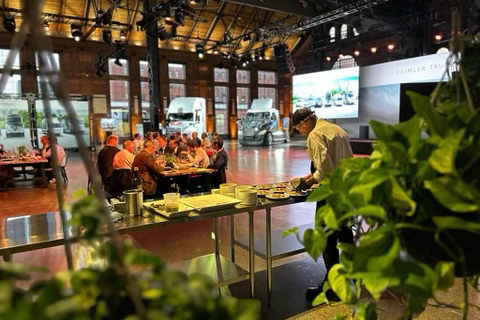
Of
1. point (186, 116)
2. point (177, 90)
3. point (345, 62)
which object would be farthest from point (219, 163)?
point (345, 62)

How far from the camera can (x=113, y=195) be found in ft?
18.6

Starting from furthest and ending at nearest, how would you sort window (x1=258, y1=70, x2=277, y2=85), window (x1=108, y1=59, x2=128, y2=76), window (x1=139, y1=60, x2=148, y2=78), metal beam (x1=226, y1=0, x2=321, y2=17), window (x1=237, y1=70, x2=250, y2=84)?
window (x1=258, y1=70, x2=277, y2=85)
window (x1=237, y1=70, x2=250, y2=84)
window (x1=139, y1=60, x2=148, y2=78)
window (x1=108, y1=59, x2=128, y2=76)
metal beam (x1=226, y1=0, x2=321, y2=17)

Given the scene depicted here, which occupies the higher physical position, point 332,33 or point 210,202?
point 332,33

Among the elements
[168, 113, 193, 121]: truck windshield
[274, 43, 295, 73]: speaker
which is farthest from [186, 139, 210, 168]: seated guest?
[168, 113, 193, 121]: truck windshield

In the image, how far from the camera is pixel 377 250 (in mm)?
688

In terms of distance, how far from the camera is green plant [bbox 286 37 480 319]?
0.65 m

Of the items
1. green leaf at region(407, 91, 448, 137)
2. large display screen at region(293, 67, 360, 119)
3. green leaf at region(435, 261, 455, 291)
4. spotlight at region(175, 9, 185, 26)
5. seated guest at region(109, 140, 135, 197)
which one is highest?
spotlight at region(175, 9, 185, 26)

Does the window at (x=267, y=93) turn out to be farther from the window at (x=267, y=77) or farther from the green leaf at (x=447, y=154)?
the green leaf at (x=447, y=154)

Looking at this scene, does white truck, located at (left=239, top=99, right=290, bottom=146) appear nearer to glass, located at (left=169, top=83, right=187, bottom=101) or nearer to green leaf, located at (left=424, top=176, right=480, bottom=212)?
glass, located at (left=169, top=83, right=187, bottom=101)

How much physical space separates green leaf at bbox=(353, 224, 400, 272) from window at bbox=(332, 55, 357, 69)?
21.4 metres

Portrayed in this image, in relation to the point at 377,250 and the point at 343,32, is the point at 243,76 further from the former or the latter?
the point at 377,250

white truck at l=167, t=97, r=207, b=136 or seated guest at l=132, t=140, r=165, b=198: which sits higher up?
white truck at l=167, t=97, r=207, b=136

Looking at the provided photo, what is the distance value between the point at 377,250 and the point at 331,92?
52.4 ft

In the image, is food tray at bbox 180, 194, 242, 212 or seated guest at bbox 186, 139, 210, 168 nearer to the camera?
food tray at bbox 180, 194, 242, 212
